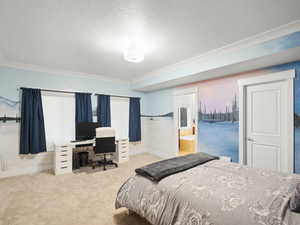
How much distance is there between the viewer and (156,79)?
406 cm

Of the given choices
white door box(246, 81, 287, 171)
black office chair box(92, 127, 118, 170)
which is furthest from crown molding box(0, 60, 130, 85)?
white door box(246, 81, 287, 171)

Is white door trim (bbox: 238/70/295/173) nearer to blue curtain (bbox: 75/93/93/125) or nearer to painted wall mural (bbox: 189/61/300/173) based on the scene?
painted wall mural (bbox: 189/61/300/173)

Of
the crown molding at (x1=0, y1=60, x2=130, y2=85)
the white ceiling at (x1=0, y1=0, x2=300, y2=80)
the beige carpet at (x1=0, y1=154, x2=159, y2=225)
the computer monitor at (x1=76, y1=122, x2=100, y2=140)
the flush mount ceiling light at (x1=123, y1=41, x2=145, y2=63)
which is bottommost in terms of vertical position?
the beige carpet at (x1=0, y1=154, x2=159, y2=225)

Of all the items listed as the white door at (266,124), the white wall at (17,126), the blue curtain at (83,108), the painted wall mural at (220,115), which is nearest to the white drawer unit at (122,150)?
the blue curtain at (83,108)

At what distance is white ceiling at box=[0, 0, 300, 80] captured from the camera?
1647mm

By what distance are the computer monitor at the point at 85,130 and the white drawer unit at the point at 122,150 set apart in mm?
744

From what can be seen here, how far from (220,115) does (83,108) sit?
347 cm

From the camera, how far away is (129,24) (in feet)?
6.52

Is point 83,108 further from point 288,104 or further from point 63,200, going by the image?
point 288,104

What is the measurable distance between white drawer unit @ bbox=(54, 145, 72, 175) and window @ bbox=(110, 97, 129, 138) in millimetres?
1546

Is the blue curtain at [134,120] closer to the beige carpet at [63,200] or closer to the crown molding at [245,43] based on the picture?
the beige carpet at [63,200]

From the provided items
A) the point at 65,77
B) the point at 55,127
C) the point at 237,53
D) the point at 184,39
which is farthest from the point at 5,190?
the point at 237,53

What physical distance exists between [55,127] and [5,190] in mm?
1554

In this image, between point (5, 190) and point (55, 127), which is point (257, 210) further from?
point (55, 127)
